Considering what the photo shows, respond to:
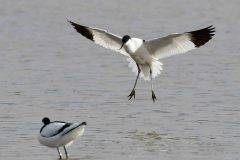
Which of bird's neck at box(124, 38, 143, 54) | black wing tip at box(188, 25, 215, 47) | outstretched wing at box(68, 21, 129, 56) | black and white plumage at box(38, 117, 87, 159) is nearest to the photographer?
black and white plumage at box(38, 117, 87, 159)

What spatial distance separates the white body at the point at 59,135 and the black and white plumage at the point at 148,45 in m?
4.60

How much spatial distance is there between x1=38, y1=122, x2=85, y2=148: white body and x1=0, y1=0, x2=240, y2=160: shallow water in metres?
0.30

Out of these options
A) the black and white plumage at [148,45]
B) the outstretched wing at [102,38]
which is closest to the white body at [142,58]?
the black and white plumage at [148,45]

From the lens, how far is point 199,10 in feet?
78.3

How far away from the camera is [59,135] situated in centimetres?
892

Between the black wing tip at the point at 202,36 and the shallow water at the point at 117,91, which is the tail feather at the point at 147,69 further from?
the black wing tip at the point at 202,36

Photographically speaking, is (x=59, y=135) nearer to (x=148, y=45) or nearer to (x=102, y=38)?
(x=148, y=45)

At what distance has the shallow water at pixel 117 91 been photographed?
9.84m

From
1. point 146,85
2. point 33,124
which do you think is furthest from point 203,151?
point 146,85

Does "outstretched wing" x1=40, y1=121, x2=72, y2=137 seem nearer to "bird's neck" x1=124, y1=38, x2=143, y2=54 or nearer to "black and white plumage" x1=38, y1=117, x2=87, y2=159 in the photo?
"black and white plumage" x1=38, y1=117, x2=87, y2=159

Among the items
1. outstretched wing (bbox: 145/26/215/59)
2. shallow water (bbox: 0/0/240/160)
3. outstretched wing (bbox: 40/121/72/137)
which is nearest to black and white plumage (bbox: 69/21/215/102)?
outstretched wing (bbox: 145/26/215/59)

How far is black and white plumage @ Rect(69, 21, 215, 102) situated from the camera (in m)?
13.5

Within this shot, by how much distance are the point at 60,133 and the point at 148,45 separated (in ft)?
16.8

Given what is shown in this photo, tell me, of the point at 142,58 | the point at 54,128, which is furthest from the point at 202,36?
the point at 54,128
